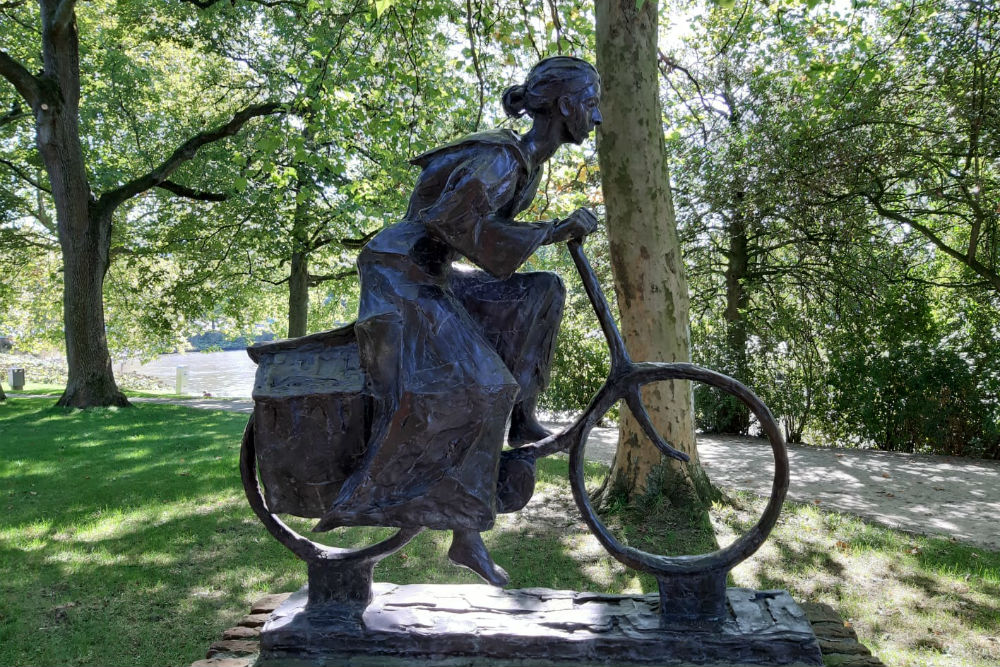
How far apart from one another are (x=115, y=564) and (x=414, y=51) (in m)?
5.48

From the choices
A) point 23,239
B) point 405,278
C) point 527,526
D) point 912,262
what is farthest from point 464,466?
point 23,239

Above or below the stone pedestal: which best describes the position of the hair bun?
above

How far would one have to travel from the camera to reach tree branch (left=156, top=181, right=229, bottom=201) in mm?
15266

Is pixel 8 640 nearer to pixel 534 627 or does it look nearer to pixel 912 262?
pixel 534 627

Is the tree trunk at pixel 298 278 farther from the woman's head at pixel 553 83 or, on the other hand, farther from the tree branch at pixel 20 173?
the woman's head at pixel 553 83

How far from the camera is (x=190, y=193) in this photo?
15.5 metres

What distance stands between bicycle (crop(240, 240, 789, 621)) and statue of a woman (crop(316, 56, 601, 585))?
9.4 inches

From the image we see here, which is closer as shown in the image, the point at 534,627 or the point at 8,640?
the point at 534,627

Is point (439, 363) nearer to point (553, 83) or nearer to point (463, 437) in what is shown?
point (463, 437)

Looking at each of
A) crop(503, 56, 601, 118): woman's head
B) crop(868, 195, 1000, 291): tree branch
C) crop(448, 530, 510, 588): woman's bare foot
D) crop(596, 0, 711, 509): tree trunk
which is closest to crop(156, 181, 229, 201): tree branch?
crop(596, 0, 711, 509): tree trunk

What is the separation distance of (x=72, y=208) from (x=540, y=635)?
44.2 ft

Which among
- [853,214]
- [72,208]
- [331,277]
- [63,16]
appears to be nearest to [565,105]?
[853,214]

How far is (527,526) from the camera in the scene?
6008mm

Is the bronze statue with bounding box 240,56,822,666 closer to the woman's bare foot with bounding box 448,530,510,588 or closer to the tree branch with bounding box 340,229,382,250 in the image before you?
the woman's bare foot with bounding box 448,530,510,588
